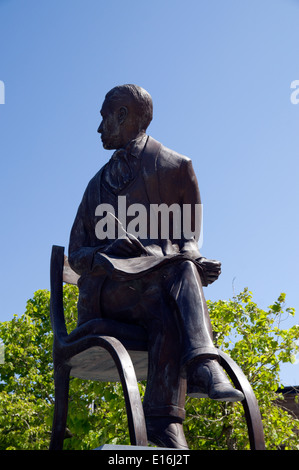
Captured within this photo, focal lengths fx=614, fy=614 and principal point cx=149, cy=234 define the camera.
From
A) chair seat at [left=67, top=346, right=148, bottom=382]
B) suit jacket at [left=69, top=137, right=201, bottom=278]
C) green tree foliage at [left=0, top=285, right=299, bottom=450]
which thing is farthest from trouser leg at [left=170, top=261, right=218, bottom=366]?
green tree foliage at [left=0, top=285, right=299, bottom=450]

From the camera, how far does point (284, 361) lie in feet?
40.1

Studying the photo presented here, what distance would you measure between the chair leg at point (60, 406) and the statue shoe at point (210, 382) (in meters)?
1.03

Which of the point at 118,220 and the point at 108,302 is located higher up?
the point at 118,220

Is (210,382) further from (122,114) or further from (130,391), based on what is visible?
(122,114)

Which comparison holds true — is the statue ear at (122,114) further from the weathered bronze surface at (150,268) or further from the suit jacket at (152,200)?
the suit jacket at (152,200)

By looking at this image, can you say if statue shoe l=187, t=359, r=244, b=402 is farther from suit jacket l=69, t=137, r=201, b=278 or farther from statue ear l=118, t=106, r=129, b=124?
statue ear l=118, t=106, r=129, b=124

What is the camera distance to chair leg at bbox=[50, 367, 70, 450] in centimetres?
431

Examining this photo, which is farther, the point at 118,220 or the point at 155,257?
the point at 118,220

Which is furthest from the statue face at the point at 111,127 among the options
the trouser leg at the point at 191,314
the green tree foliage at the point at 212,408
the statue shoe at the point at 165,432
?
the green tree foliage at the point at 212,408

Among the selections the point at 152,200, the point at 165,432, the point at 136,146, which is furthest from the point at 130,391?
the point at 136,146

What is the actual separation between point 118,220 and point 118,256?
340 millimetres

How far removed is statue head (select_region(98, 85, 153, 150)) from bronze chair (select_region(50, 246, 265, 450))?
979 mm
